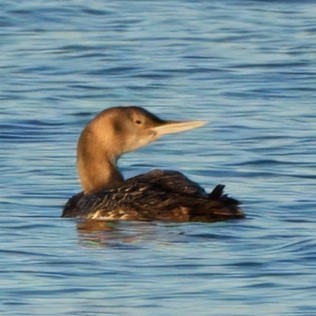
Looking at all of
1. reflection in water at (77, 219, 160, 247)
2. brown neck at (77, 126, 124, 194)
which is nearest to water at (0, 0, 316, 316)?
reflection in water at (77, 219, 160, 247)

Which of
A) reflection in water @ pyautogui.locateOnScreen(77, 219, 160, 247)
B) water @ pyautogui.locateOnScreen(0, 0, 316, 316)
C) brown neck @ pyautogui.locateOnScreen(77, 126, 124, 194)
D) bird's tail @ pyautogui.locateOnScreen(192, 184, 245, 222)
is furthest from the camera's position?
brown neck @ pyautogui.locateOnScreen(77, 126, 124, 194)

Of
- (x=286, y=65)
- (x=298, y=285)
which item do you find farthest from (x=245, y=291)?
(x=286, y=65)

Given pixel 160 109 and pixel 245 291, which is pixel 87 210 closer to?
pixel 245 291

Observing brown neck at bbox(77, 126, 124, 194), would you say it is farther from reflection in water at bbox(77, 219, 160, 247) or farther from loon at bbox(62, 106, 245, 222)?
reflection in water at bbox(77, 219, 160, 247)

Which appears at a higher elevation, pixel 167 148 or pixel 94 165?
pixel 94 165

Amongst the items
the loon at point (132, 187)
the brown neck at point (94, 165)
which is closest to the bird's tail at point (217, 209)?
the loon at point (132, 187)

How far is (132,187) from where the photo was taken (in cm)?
1320

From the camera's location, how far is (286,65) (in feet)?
65.7

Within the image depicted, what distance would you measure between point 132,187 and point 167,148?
2.92 m

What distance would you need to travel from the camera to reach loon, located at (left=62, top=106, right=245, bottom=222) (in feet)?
41.7

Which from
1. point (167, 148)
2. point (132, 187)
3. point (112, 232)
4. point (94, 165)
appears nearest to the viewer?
point (112, 232)

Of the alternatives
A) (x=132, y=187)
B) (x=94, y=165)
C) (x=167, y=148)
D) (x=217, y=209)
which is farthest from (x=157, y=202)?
(x=167, y=148)

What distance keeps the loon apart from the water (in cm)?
11

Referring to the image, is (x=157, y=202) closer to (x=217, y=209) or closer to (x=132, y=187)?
(x=132, y=187)
